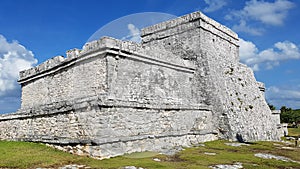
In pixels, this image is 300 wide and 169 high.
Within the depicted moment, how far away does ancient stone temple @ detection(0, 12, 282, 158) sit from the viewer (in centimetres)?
985

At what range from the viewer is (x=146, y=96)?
13.0 m

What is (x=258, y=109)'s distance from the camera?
1756 centimetres

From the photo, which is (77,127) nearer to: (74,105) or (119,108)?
(74,105)

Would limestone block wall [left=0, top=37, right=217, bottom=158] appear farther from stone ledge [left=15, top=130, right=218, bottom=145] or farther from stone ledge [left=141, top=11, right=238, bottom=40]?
stone ledge [left=141, top=11, right=238, bottom=40]

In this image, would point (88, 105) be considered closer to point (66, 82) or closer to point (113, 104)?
point (113, 104)

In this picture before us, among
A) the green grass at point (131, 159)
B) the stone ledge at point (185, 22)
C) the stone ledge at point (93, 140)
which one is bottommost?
the green grass at point (131, 159)

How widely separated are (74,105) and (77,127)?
746 mm

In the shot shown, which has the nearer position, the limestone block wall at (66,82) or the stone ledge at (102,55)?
the stone ledge at (102,55)

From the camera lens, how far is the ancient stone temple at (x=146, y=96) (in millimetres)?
9852

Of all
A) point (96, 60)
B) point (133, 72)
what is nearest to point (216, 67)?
point (133, 72)

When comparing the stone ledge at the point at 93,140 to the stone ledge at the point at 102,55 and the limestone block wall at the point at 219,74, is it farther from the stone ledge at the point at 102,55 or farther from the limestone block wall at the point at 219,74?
the stone ledge at the point at 102,55

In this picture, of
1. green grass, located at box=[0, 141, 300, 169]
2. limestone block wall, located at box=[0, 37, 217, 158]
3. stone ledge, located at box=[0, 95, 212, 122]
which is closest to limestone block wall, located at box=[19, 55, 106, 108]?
limestone block wall, located at box=[0, 37, 217, 158]

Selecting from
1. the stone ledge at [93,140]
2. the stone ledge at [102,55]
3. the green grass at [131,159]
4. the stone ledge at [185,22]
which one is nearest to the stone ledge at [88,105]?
the stone ledge at [93,140]

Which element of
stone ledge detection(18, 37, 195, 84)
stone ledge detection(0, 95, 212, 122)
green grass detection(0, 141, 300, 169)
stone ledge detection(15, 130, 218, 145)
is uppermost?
stone ledge detection(18, 37, 195, 84)
